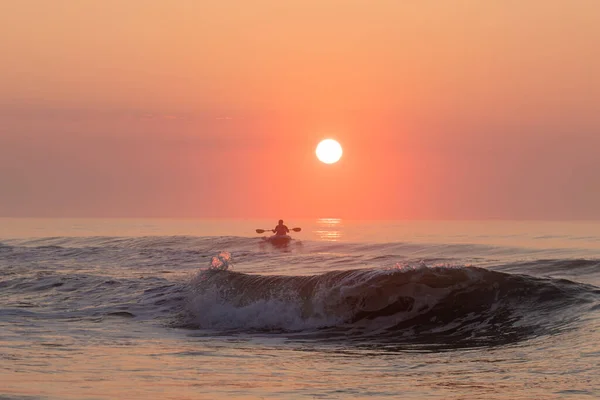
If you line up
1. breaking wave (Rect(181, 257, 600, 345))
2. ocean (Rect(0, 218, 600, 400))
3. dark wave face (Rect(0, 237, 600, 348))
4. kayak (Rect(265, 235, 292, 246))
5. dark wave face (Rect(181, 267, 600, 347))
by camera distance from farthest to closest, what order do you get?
kayak (Rect(265, 235, 292, 246)) → dark wave face (Rect(0, 237, 600, 348)) → breaking wave (Rect(181, 257, 600, 345)) → dark wave face (Rect(181, 267, 600, 347)) → ocean (Rect(0, 218, 600, 400))

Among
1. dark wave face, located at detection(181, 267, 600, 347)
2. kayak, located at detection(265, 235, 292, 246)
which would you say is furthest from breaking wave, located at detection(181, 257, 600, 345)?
kayak, located at detection(265, 235, 292, 246)

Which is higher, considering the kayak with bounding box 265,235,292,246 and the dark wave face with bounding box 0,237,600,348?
the kayak with bounding box 265,235,292,246

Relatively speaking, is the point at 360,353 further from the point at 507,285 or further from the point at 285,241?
the point at 285,241

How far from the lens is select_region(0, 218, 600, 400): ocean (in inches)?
399

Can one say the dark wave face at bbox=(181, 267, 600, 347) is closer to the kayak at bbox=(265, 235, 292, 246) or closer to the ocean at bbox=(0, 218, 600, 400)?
the ocean at bbox=(0, 218, 600, 400)

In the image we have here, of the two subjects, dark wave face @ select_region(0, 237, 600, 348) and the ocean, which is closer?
the ocean

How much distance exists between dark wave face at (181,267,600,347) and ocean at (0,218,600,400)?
0.05m

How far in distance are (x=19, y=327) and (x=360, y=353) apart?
25.8ft

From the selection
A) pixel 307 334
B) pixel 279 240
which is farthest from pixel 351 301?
pixel 279 240

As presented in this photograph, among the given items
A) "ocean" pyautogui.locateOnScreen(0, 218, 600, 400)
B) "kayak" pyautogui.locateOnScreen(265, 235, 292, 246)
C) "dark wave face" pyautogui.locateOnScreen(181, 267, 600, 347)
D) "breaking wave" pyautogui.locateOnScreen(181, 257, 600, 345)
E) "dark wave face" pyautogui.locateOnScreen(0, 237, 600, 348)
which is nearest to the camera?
"ocean" pyautogui.locateOnScreen(0, 218, 600, 400)

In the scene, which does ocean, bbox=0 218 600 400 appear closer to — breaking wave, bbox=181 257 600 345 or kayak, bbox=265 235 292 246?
breaking wave, bbox=181 257 600 345

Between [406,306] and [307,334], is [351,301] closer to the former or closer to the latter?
[406,306]

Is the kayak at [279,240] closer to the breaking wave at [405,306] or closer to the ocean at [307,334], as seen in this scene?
the ocean at [307,334]

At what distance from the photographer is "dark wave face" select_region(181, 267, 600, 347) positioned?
53.3 ft
